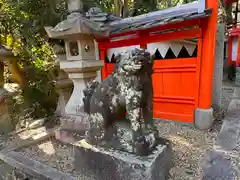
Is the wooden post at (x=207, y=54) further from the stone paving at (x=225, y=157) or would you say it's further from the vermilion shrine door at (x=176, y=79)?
the stone paving at (x=225, y=157)

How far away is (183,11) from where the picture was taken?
10.4 feet

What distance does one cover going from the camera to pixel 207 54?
10.2ft

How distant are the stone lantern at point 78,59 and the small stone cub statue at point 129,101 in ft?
2.85

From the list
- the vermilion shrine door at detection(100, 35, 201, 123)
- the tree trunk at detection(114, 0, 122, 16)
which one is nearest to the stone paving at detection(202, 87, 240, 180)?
the vermilion shrine door at detection(100, 35, 201, 123)

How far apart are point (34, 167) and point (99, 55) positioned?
3196mm

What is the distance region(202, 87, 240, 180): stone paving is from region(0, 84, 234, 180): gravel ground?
0.11 meters

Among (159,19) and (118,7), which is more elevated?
(118,7)

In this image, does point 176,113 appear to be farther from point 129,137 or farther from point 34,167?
point 34,167

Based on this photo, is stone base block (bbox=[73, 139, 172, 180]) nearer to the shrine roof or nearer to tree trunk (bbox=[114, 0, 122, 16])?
the shrine roof

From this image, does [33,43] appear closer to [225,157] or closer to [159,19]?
[159,19]

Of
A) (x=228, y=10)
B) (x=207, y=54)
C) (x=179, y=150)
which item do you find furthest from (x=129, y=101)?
(x=228, y=10)

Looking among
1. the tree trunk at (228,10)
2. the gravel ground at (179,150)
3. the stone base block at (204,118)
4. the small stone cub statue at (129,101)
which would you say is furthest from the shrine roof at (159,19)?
the tree trunk at (228,10)

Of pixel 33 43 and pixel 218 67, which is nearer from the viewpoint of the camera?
pixel 218 67

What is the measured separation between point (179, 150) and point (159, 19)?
7.20ft
